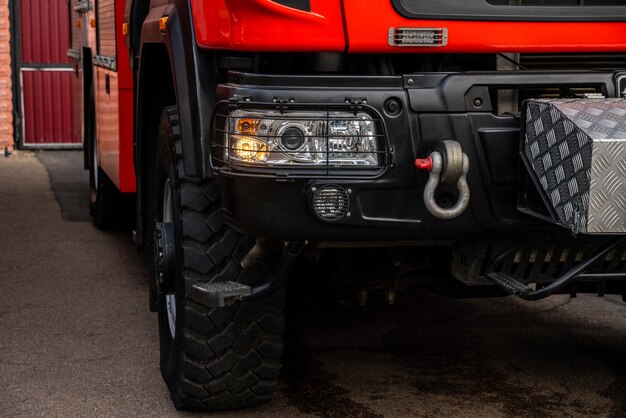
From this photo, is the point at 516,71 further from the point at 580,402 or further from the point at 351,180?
the point at 580,402

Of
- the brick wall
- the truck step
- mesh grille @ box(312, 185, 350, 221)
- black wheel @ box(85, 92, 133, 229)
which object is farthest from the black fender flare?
the brick wall

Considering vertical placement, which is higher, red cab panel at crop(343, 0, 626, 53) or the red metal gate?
red cab panel at crop(343, 0, 626, 53)

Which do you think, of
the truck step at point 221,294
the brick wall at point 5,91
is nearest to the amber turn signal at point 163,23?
the truck step at point 221,294

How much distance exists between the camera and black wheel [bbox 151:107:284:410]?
4.08 metres

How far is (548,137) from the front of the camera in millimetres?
3488

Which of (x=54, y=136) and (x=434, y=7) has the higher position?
(x=434, y=7)

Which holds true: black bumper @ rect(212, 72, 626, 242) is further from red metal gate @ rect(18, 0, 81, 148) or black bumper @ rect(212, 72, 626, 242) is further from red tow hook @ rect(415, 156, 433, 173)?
red metal gate @ rect(18, 0, 81, 148)

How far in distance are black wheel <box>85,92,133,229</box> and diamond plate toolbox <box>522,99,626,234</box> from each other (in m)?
4.93

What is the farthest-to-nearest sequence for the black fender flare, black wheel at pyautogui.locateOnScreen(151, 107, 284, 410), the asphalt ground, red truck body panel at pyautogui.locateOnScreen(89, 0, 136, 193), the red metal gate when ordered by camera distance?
the red metal gate
red truck body panel at pyautogui.locateOnScreen(89, 0, 136, 193)
the asphalt ground
black wheel at pyautogui.locateOnScreen(151, 107, 284, 410)
the black fender flare

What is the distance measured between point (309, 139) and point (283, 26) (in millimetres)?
372

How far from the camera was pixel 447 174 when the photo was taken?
351 cm

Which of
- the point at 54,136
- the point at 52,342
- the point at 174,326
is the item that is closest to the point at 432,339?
the point at 174,326

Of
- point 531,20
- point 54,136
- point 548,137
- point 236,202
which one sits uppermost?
point 531,20

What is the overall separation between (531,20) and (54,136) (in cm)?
1206
